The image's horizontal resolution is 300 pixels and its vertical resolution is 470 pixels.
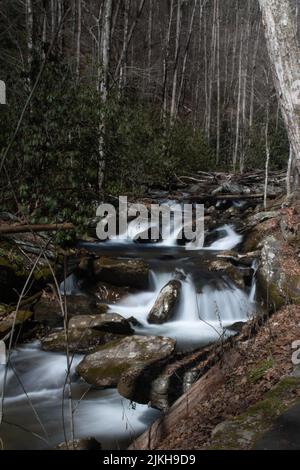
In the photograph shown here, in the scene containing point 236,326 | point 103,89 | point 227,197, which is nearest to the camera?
point 236,326

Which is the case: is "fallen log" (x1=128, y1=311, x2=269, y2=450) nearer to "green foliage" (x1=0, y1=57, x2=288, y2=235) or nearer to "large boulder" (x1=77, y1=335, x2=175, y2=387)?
"large boulder" (x1=77, y1=335, x2=175, y2=387)

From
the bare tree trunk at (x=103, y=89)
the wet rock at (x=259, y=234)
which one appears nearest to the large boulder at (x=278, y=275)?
the wet rock at (x=259, y=234)

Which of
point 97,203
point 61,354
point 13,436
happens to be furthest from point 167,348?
point 97,203

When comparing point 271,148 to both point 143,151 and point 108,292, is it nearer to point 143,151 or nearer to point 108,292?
point 143,151

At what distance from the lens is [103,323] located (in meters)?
6.89

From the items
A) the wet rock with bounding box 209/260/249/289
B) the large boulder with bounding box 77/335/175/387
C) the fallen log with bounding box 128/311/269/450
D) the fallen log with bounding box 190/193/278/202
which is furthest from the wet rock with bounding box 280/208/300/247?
the fallen log with bounding box 190/193/278/202

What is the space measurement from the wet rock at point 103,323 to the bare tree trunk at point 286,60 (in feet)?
13.0

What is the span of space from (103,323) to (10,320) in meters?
1.42

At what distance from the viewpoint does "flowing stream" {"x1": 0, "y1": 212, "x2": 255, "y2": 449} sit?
4957 mm

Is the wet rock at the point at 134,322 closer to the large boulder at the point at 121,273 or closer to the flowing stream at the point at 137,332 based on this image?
the flowing stream at the point at 137,332

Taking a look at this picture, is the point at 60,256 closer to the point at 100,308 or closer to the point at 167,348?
the point at 100,308

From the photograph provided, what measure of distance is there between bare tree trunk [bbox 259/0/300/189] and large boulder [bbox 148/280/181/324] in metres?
4.41

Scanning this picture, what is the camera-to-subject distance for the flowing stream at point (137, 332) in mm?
4957

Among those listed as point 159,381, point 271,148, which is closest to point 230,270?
point 159,381
